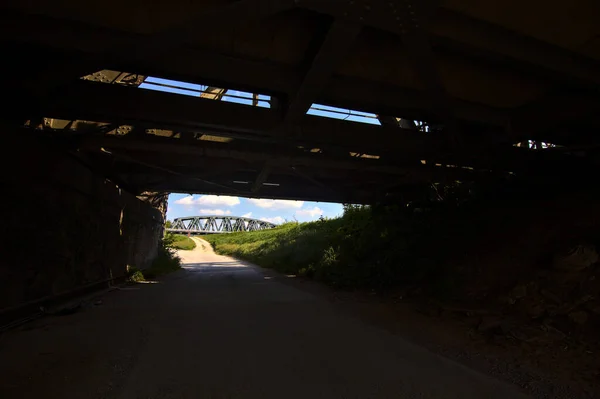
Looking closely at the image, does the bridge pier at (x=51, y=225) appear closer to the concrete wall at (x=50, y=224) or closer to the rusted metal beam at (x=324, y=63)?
the concrete wall at (x=50, y=224)

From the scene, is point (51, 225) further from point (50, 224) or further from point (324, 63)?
point (324, 63)

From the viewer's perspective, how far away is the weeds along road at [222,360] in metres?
3.16

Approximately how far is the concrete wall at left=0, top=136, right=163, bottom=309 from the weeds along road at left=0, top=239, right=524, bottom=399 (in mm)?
898

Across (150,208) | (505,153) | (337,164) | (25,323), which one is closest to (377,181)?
(337,164)

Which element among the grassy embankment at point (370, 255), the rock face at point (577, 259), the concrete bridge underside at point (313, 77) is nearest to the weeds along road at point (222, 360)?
the grassy embankment at point (370, 255)

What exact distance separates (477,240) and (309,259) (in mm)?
7007

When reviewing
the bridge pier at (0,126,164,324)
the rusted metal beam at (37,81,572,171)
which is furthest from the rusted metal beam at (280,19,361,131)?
the bridge pier at (0,126,164,324)

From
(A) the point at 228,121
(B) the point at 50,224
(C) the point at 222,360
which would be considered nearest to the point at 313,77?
(A) the point at 228,121

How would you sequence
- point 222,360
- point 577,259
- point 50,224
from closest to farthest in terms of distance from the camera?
point 222,360
point 577,259
point 50,224

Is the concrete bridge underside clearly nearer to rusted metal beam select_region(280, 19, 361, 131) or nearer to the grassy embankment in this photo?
rusted metal beam select_region(280, 19, 361, 131)

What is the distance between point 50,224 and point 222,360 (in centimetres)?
438

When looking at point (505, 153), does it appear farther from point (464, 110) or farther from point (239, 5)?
point (239, 5)

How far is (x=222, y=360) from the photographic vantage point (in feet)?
12.8

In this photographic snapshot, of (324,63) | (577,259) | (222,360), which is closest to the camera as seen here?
(222,360)
